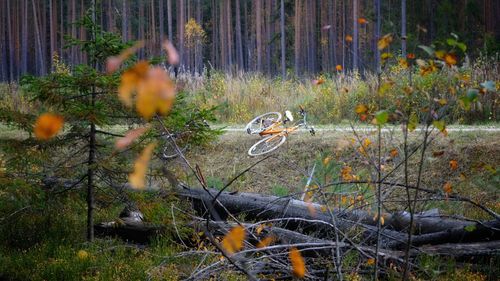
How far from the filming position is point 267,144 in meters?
13.5

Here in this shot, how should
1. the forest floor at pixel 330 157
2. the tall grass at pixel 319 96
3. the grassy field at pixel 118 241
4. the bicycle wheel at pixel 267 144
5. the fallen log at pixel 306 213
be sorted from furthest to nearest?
the tall grass at pixel 319 96 < the bicycle wheel at pixel 267 144 < the forest floor at pixel 330 157 < the fallen log at pixel 306 213 < the grassy field at pixel 118 241

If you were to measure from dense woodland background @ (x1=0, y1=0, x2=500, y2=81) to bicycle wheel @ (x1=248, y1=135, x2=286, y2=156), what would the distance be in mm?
24680

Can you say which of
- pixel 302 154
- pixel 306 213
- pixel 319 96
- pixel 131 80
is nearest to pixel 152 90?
pixel 131 80

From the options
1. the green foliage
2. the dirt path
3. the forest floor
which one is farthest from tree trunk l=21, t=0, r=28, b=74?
the green foliage

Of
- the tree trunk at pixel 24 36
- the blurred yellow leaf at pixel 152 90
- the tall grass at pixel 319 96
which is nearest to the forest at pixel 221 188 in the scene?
the blurred yellow leaf at pixel 152 90

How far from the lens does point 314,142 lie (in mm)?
13172

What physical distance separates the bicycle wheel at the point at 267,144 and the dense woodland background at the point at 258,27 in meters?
24.7

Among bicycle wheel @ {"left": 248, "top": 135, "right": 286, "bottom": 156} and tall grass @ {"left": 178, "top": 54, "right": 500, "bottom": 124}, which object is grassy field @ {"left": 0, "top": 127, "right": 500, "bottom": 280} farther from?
tall grass @ {"left": 178, "top": 54, "right": 500, "bottom": 124}

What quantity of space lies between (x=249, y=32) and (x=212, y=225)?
5049 centimetres

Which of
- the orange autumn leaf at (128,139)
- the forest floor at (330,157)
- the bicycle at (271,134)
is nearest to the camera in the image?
the orange autumn leaf at (128,139)

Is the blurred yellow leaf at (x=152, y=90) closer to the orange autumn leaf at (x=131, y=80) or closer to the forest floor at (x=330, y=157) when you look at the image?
the orange autumn leaf at (x=131, y=80)

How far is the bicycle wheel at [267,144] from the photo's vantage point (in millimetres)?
13062

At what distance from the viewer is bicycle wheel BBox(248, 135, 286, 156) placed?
42.9 feet

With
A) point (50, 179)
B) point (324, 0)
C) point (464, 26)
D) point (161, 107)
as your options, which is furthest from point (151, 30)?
point (161, 107)
